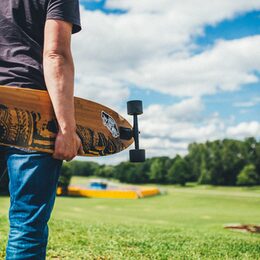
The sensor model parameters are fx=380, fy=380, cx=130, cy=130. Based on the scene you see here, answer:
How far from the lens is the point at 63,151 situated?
87.4 inches

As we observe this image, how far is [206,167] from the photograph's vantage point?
95625 mm

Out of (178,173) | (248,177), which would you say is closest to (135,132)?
(248,177)

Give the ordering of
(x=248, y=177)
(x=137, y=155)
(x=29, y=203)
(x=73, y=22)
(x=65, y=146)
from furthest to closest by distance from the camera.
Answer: (x=248, y=177)
(x=137, y=155)
(x=73, y=22)
(x=65, y=146)
(x=29, y=203)

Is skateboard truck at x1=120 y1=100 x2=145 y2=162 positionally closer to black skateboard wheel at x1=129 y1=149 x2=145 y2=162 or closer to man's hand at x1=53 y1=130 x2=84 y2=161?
black skateboard wheel at x1=129 y1=149 x2=145 y2=162

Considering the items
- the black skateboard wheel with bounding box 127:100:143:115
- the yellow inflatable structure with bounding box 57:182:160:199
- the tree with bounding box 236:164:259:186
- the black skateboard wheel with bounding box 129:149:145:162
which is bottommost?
the yellow inflatable structure with bounding box 57:182:160:199

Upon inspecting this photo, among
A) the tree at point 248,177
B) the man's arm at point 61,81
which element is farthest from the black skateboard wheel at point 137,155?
the tree at point 248,177

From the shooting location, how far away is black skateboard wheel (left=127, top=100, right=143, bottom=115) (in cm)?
338

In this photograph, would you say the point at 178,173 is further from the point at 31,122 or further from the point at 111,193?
the point at 31,122

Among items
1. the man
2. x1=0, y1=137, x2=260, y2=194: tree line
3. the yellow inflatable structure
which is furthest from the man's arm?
x1=0, y1=137, x2=260, y2=194: tree line

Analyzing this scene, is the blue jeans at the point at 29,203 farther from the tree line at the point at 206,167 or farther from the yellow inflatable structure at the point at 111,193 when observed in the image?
the tree line at the point at 206,167

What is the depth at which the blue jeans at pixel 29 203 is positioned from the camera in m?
2.09

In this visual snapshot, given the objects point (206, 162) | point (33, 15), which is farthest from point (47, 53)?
point (206, 162)

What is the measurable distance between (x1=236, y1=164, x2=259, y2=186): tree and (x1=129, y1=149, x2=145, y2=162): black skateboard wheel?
86166mm

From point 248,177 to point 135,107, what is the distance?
8662cm
